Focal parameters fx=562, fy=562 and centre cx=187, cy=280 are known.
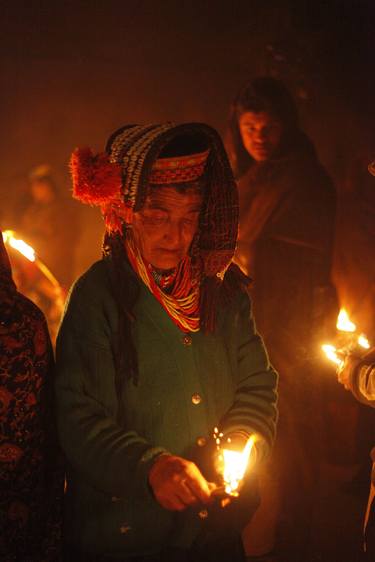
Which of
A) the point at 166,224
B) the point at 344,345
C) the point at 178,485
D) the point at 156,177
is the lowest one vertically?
the point at 178,485

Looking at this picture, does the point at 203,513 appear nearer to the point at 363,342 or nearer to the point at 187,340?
the point at 187,340

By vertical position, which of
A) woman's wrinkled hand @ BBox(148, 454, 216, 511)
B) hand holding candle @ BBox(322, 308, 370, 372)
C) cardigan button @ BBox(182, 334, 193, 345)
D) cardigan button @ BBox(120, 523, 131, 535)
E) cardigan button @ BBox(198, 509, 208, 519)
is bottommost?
cardigan button @ BBox(120, 523, 131, 535)

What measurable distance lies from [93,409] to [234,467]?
49 centimetres

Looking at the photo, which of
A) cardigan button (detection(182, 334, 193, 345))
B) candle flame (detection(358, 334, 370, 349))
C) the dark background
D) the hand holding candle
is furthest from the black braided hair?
the dark background

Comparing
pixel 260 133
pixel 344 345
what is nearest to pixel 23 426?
pixel 344 345

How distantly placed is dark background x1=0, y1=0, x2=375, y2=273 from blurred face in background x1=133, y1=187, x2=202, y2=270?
2532 millimetres

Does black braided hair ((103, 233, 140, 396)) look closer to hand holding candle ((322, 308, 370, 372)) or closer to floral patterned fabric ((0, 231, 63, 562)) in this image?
floral patterned fabric ((0, 231, 63, 562))

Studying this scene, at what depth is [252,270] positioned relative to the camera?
4090mm

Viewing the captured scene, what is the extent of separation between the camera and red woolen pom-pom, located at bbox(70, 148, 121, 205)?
6.20 ft

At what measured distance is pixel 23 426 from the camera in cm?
187

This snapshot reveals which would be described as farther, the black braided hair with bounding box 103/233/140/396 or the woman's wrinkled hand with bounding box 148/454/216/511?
the black braided hair with bounding box 103/233/140/396

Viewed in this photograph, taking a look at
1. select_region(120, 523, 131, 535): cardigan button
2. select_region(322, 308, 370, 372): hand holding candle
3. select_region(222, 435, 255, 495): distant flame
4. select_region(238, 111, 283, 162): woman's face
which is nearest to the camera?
select_region(222, 435, 255, 495): distant flame

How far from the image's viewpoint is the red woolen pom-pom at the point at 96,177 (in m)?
1.89

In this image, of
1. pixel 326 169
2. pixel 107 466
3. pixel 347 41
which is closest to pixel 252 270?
pixel 326 169
